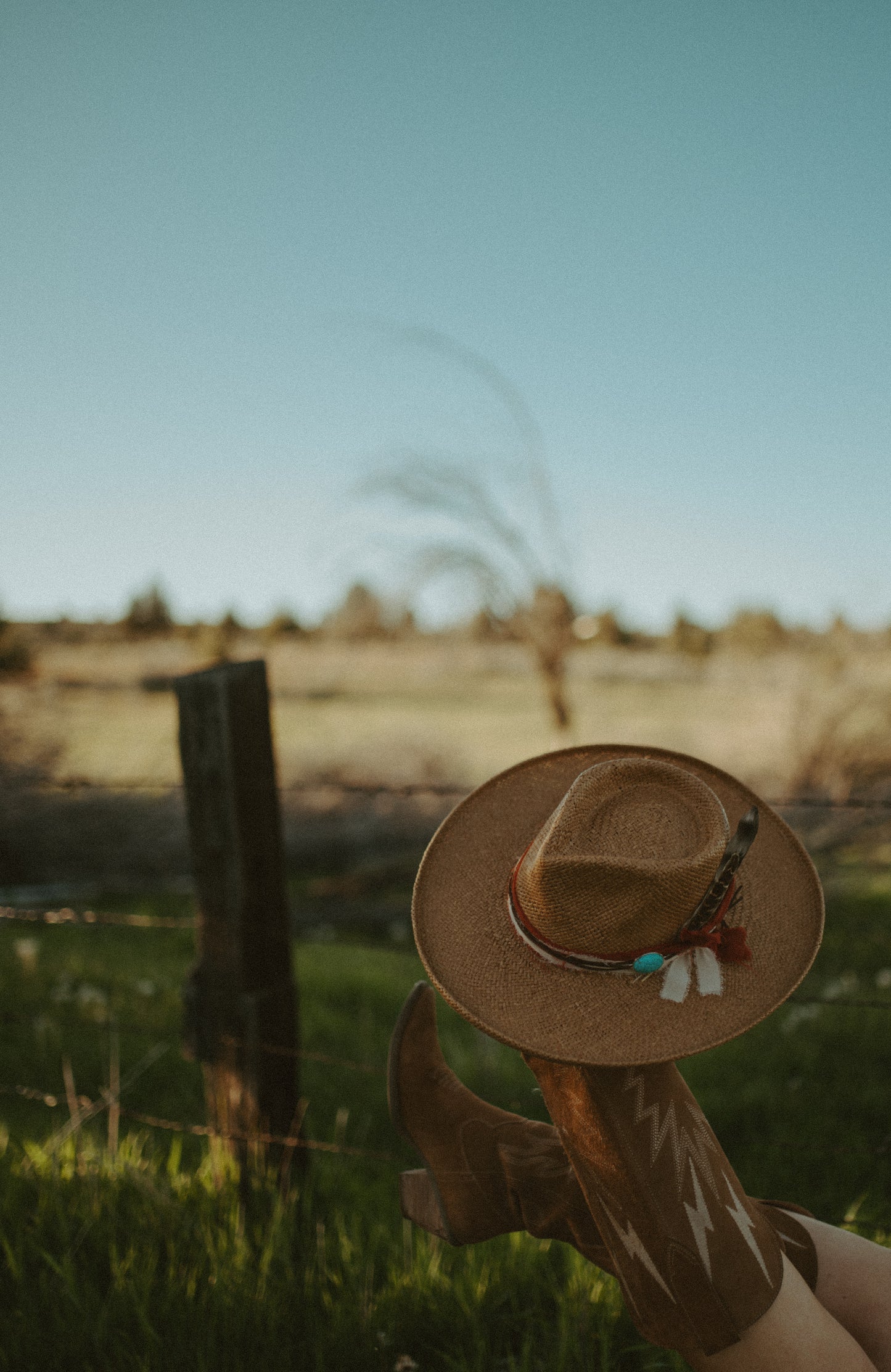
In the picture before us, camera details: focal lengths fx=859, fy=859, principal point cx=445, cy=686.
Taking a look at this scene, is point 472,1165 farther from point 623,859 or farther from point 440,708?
point 440,708

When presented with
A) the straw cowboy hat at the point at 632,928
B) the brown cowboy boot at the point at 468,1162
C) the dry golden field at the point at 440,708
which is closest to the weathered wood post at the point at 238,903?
the brown cowboy boot at the point at 468,1162

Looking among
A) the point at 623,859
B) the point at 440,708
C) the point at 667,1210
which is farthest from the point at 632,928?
the point at 440,708

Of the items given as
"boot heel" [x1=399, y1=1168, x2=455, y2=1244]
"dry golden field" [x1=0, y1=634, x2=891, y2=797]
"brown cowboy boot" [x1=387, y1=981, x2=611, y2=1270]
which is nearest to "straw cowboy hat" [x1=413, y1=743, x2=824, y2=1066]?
"brown cowboy boot" [x1=387, y1=981, x2=611, y2=1270]

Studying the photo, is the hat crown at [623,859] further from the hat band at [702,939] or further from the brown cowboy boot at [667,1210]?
the brown cowboy boot at [667,1210]

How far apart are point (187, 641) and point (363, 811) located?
34.9 feet

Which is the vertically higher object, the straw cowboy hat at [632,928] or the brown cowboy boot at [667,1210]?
the straw cowboy hat at [632,928]

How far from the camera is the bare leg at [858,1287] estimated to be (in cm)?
130

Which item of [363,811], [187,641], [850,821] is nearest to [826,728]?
[850,821]

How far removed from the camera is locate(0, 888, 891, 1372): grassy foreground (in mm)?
1739

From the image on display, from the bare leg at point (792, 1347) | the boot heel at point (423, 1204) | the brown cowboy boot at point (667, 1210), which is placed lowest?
the boot heel at point (423, 1204)

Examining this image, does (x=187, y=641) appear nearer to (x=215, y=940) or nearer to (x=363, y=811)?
(x=363, y=811)

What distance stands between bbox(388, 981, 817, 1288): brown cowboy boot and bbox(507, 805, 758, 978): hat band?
19.1 inches

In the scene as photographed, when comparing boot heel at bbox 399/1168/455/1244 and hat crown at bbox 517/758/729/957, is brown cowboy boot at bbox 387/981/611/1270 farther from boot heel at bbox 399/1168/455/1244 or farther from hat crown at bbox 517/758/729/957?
hat crown at bbox 517/758/729/957

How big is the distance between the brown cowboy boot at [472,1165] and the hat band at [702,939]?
0.48 m
